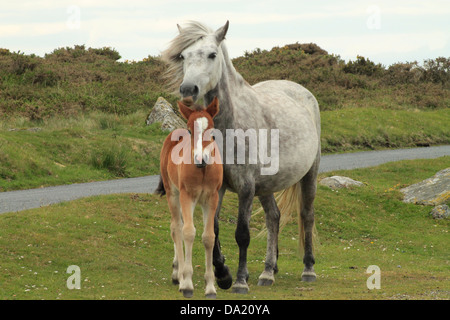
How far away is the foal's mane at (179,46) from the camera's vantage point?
8117 mm

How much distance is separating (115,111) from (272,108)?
22484mm

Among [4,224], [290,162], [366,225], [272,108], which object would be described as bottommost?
[366,225]

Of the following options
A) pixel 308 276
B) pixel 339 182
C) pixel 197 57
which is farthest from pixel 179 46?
pixel 339 182

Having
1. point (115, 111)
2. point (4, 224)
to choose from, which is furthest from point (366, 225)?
point (115, 111)

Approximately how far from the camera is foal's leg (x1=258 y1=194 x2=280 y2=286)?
9846 millimetres

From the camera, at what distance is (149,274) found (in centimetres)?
978

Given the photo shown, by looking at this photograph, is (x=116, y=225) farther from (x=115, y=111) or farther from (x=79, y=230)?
(x=115, y=111)

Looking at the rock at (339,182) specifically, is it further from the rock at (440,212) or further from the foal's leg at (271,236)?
the foal's leg at (271,236)

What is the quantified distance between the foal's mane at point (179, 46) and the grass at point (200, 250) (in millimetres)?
2955

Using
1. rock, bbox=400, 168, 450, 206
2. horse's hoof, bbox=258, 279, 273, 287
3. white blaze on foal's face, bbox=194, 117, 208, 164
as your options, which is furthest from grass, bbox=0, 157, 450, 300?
white blaze on foal's face, bbox=194, 117, 208, 164

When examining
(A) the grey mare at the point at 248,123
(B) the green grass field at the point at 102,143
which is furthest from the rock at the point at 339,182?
(A) the grey mare at the point at 248,123

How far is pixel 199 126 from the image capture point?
7316 mm

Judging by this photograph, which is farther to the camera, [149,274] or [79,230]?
[79,230]

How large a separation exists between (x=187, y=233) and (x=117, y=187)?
10.7 meters
